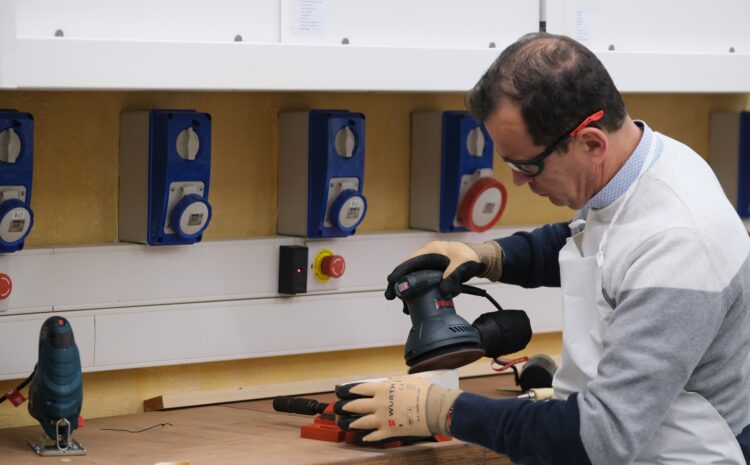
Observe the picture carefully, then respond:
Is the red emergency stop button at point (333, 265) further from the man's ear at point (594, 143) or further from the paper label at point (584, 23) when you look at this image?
the man's ear at point (594, 143)

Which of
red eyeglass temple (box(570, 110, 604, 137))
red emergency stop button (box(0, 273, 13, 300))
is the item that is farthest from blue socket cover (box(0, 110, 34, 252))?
red eyeglass temple (box(570, 110, 604, 137))

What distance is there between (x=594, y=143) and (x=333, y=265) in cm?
82

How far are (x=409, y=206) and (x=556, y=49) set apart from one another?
3.16 feet

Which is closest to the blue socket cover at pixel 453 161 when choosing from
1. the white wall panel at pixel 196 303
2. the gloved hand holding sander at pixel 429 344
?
the white wall panel at pixel 196 303

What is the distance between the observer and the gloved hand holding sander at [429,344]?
6.07 ft

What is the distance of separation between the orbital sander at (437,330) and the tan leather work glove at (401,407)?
59 millimetres

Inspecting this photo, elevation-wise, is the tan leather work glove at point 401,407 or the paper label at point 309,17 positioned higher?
the paper label at point 309,17

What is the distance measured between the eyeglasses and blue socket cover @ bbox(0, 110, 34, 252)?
33.4 inches

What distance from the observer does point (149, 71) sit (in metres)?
1.90

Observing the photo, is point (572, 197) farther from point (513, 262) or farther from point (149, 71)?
point (149, 71)

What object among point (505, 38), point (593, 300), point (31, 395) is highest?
point (505, 38)

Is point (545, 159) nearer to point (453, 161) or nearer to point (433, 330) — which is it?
point (433, 330)

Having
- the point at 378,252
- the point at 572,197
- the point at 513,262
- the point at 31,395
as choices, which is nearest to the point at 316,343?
the point at 378,252

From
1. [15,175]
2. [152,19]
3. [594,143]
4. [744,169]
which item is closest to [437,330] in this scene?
[594,143]
